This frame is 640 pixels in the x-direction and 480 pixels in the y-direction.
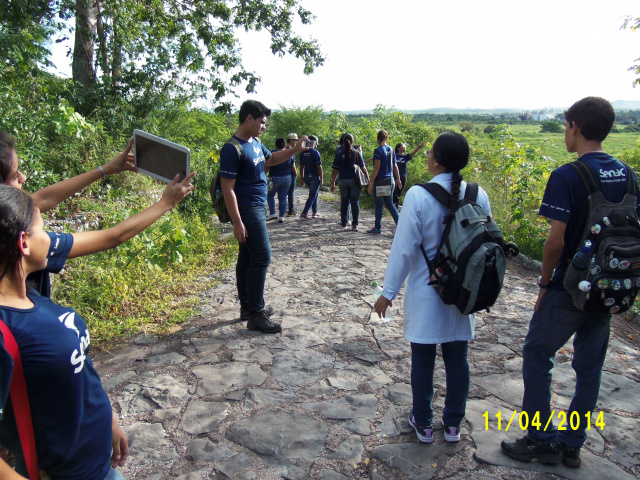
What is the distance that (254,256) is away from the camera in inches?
170

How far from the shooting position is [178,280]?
5.82 meters

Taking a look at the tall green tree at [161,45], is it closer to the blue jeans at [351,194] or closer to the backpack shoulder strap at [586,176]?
the blue jeans at [351,194]

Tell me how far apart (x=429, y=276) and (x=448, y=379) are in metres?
0.69

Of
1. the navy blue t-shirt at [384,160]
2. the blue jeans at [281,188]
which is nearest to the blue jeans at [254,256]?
the navy blue t-shirt at [384,160]

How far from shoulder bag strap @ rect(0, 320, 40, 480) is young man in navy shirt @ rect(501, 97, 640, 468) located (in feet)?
8.06

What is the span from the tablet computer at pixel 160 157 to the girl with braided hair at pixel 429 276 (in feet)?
4.05

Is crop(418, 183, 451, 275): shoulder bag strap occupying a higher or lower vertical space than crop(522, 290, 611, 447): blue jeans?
higher

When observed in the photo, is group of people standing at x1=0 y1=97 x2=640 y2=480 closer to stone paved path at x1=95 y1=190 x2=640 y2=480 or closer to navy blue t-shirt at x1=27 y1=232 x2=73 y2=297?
navy blue t-shirt at x1=27 y1=232 x2=73 y2=297

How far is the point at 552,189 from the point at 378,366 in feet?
6.98

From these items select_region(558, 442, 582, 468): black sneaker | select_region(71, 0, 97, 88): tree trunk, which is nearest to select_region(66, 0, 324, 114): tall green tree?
select_region(71, 0, 97, 88): tree trunk

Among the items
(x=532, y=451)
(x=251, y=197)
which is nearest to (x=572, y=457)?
(x=532, y=451)

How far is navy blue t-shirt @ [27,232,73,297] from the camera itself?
1549 millimetres

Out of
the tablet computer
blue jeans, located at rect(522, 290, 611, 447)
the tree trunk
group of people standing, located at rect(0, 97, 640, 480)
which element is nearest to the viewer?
group of people standing, located at rect(0, 97, 640, 480)
